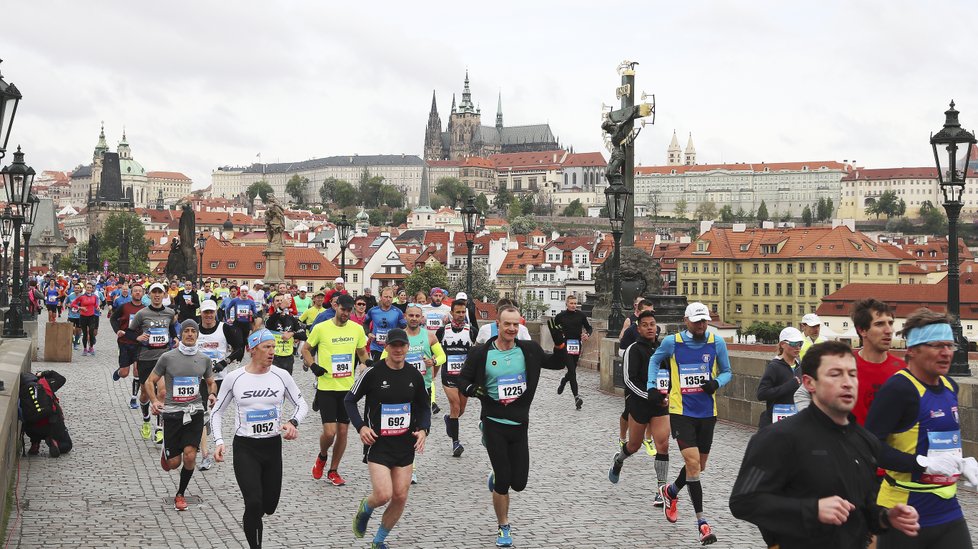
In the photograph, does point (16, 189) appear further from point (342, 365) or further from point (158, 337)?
point (342, 365)

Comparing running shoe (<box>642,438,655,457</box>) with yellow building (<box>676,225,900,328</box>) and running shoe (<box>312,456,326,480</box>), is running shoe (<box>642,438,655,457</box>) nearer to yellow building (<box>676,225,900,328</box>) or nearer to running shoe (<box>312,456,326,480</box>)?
running shoe (<box>312,456,326,480</box>)

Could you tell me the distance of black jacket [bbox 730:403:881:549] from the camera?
13.5ft

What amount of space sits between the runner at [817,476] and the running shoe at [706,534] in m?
3.52

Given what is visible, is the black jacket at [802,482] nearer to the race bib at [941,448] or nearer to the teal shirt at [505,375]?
the race bib at [941,448]

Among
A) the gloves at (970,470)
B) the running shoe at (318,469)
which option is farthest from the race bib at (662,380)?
the gloves at (970,470)

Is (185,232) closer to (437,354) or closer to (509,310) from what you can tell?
(437,354)

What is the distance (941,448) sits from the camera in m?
5.09

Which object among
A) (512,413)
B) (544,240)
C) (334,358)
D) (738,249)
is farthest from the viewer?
(544,240)

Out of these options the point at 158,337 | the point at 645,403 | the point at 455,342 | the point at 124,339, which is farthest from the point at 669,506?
the point at 124,339

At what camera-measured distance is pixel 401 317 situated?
1366cm

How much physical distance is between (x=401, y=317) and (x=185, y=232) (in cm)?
3684

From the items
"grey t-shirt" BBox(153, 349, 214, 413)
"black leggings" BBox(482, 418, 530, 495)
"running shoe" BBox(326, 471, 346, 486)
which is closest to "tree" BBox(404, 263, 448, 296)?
"running shoe" BBox(326, 471, 346, 486)

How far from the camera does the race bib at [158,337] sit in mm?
12195

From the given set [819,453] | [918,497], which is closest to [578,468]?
[918,497]
